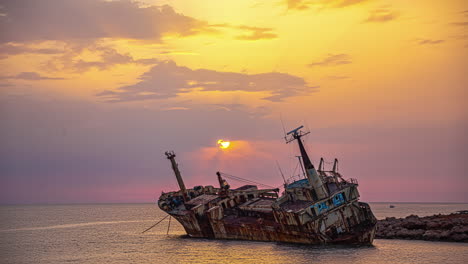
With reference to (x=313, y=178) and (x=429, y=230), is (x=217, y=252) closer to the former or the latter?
(x=313, y=178)

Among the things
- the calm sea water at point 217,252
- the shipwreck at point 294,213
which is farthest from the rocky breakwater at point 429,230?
the shipwreck at point 294,213

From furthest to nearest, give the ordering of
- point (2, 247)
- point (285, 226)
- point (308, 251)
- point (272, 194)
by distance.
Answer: point (2, 247) < point (272, 194) < point (285, 226) < point (308, 251)

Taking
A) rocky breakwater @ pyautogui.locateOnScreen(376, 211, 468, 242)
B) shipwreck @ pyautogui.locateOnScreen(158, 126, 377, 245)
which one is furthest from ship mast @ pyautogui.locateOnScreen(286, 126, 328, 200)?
rocky breakwater @ pyautogui.locateOnScreen(376, 211, 468, 242)

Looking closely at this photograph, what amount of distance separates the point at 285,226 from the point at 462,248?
19.3 metres

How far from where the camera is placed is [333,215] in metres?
54.8

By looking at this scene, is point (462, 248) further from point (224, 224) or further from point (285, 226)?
point (224, 224)

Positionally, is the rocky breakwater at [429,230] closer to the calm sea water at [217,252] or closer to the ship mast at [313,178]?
the calm sea water at [217,252]

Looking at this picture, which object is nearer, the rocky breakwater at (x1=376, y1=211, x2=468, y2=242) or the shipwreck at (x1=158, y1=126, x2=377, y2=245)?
the shipwreck at (x1=158, y1=126, x2=377, y2=245)

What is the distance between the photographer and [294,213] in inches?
2119

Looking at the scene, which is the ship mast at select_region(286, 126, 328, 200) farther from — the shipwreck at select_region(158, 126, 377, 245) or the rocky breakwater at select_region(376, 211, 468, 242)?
the rocky breakwater at select_region(376, 211, 468, 242)

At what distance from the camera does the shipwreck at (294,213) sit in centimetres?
5447

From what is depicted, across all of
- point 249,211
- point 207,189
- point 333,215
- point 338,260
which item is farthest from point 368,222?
point 207,189

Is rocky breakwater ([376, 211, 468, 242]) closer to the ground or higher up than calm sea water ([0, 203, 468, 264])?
closer to the ground

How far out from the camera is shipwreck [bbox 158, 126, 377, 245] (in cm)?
5447
